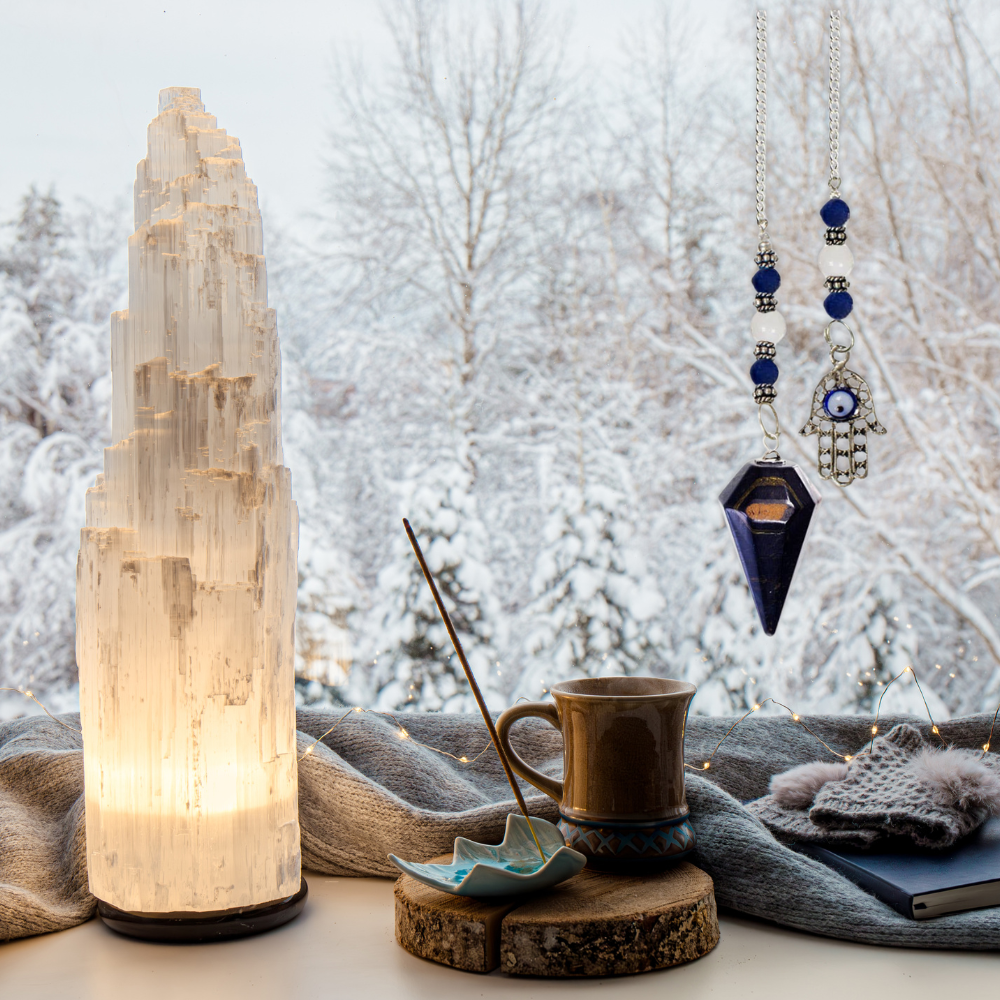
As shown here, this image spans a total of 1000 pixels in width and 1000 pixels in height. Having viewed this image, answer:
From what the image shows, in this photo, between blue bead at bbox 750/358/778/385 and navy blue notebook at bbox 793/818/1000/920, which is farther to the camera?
blue bead at bbox 750/358/778/385

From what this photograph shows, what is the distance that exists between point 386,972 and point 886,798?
14.4 inches

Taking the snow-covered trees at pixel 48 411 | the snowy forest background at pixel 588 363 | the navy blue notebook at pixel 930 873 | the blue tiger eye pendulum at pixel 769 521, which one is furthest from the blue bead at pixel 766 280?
the snow-covered trees at pixel 48 411

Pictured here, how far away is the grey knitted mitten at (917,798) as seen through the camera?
2.13 feet

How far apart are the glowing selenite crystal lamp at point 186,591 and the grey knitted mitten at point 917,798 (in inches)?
15.3

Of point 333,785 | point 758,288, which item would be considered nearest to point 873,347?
point 758,288

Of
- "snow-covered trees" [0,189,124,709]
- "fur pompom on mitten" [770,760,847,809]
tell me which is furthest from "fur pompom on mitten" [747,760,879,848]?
"snow-covered trees" [0,189,124,709]

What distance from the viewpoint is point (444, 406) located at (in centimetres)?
228

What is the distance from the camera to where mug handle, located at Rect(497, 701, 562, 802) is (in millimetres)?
657

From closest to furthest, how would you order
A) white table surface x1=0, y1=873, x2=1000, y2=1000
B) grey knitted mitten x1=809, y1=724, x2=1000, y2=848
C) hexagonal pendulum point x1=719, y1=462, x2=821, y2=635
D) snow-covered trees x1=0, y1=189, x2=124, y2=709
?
1. white table surface x1=0, y1=873, x2=1000, y2=1000
2. grey knitted mitten x1=809, y1=724, x2=1000, y2=848
3. hexagonal pendulum point x1=719, y1=462, x2=821, y2=635
4. snow-covered trees x1=0, y1=189, x2=124, y2=709

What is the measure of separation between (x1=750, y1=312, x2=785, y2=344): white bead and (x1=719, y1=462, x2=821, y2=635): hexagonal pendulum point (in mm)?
130

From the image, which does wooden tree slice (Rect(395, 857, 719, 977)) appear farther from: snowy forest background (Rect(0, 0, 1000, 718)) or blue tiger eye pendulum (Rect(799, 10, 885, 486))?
snowy forest background (Rect(0, 0, 1000, 718))

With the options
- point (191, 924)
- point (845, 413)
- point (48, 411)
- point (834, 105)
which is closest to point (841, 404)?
point (845, 413)

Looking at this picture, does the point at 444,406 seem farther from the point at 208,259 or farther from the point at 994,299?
the point at 208,259

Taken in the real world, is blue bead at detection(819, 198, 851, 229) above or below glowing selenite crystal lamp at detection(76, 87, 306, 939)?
above
